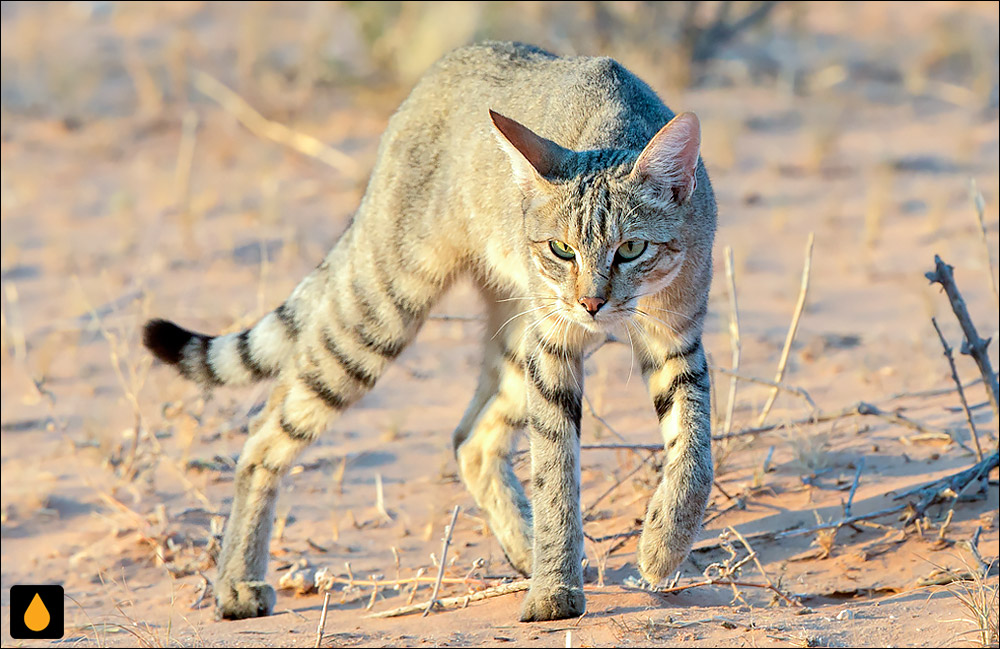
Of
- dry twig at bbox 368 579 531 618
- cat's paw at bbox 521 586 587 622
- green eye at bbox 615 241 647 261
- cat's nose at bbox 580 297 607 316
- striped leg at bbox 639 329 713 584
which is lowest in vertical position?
dry twig at bbox 368 579 531 618

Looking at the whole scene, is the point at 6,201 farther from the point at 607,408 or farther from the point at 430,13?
the point at 607,408

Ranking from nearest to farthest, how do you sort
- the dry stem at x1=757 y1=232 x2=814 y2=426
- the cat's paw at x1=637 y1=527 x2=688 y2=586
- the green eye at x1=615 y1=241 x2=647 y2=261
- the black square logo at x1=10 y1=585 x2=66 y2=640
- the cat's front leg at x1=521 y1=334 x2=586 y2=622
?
the green eye at x1=615 y1=241 x2=647 y2=261
the cat's paw at x1=637 y1=527 x2=688 y2=586
the cat's front leg at x1=521 y1=334 x2=586 y2=622
the black square logo at x1=10 y1=585 x2=66 y2=640
the dry stem at x1=757 y1=232 x2=814 y2=426

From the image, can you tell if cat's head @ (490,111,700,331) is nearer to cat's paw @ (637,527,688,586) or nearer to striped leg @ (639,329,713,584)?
striped leg @ (639,329,713,584)

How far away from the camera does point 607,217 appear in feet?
11.7

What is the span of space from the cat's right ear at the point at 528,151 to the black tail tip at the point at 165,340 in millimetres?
1842

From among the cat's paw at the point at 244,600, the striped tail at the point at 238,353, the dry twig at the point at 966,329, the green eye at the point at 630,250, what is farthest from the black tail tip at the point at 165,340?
the dry twig at the point at 966,329

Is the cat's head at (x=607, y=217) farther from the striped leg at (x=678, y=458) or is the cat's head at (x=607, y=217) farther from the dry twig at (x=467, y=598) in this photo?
the dry twig at (x=467, y=598)

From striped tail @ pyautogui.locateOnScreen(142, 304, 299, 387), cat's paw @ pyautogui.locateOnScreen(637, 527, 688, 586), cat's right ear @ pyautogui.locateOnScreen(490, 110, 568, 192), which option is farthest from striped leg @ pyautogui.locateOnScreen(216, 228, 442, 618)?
cat's paw @ pyautogui.locateOnScreen(637, 527, 688, 586)

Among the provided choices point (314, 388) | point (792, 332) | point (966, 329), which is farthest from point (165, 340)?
A: point (966, 329)

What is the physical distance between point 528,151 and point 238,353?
1.89 meters

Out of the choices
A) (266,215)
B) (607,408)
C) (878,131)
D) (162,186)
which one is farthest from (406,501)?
(878,131)

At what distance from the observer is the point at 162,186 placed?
31.6 ft

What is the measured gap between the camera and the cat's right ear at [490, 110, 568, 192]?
3582 millimetres

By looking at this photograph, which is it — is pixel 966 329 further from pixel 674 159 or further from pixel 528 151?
pixel 528 151
